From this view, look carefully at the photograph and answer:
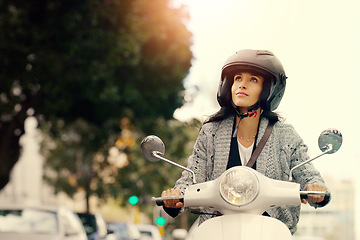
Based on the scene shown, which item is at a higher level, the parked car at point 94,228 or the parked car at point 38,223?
the parked car at point 94,228

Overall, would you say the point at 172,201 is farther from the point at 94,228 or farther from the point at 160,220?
the point at 94,228

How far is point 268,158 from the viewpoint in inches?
126

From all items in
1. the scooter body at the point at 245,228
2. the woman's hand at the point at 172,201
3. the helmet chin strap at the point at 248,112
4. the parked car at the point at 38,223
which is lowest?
the scooter body at the point at 245,228

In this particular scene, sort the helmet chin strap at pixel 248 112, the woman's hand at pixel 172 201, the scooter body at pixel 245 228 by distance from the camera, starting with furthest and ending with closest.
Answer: the helmet chin strap at pixel 248 112 < the woman's hand at pixel 172 201 < the scooter body at pixel 245 228

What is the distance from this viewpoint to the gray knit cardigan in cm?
315

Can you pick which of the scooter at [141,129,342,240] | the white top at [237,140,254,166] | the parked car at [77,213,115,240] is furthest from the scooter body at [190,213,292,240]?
the parked car at [77,213,115,240]

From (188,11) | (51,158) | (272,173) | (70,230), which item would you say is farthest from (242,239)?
(51,158)

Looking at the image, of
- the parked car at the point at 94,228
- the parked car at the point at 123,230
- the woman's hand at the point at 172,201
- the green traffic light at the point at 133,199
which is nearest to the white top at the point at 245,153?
the woman's hand at the point at 172,201

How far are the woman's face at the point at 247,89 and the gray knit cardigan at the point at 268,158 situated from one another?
153 mm

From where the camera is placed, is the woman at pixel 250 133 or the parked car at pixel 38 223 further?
the parked car at pixel 38 223

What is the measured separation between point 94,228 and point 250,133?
9.20 metres

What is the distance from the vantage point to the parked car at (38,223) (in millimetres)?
8812

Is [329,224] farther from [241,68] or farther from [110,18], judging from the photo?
[241,68]

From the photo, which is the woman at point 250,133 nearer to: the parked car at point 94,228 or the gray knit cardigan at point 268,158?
the gray knit cardigan at point 268,158
